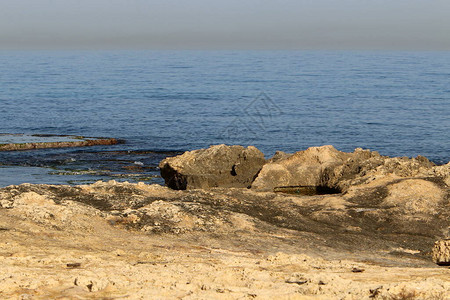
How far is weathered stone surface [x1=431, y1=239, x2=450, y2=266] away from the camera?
9.91 meters

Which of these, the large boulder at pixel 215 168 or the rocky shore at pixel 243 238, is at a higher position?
the rocky shore at pixel 243 238

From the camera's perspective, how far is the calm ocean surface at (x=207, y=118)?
3394cm

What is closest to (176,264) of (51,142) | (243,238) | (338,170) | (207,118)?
(243,238)

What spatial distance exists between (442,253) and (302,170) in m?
11.4

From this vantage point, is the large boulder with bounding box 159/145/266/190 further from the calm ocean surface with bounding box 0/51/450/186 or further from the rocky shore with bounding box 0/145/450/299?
the calm ocean surface with bounding box 0/51/450/186

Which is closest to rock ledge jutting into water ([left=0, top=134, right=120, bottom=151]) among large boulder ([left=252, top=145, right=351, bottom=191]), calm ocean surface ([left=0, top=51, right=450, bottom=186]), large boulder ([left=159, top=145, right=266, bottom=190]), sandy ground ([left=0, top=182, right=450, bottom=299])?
calm ocean surface ([left=0, top=51, right=450, bottom=186])

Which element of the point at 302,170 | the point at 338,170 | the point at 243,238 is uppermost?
the point at 243,238

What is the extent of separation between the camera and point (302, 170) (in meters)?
21.3

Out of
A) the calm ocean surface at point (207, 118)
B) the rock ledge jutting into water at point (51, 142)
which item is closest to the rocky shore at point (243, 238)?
the calm ocean surface at point (207, 118)

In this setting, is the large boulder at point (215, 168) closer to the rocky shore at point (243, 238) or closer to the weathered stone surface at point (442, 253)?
→ the rocky shore at point (243, 238)

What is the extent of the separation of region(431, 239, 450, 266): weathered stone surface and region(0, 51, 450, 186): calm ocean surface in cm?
1929

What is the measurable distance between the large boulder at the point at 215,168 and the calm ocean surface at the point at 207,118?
588 cm

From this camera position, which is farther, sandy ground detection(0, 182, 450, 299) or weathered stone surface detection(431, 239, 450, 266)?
weathered stone surface detection(431, 239, 450, 266)

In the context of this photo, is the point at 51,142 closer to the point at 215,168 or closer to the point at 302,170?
the point at 215,168
